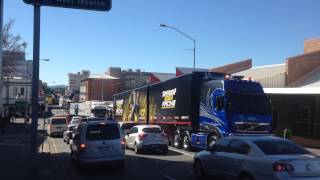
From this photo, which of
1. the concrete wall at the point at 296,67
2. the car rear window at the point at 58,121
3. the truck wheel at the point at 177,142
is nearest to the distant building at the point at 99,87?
the car rear window at the point at 58,121

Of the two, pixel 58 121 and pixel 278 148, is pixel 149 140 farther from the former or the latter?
pixel 58 121

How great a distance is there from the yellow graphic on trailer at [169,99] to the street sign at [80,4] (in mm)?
14181

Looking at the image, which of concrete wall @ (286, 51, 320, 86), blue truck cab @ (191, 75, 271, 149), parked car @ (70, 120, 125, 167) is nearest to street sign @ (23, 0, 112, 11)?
parked car @ (70, 120, 125, 167)

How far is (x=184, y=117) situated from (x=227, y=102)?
18.5 ft

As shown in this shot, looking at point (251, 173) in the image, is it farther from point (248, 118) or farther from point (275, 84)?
point (275, 84)

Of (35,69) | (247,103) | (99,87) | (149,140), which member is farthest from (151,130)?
(99,87)

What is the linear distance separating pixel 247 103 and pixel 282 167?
1205 centimetres

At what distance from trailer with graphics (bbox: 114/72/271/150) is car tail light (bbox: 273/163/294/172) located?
11482 millimetres

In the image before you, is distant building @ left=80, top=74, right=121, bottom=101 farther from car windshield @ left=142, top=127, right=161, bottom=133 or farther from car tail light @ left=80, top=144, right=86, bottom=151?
car tail light @ left=80, top=144, right=86, bottom=151

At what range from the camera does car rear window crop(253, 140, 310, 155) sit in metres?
12.6

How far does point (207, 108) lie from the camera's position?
25.6 m

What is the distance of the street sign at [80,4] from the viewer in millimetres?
17078

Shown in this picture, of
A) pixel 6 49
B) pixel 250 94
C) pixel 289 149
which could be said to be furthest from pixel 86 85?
pixel 289 149

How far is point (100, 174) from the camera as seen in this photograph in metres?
18.5
